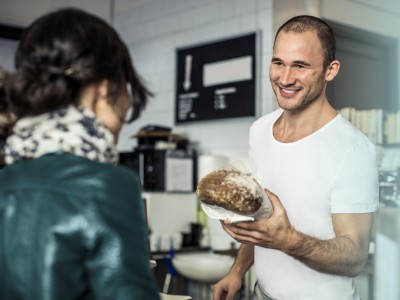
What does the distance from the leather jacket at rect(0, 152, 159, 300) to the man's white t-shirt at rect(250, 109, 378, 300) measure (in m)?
0.88

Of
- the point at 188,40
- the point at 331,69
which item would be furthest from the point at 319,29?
the point at 188,40

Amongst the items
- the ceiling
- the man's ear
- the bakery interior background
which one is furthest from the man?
the ceiling

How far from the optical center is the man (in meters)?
1.63

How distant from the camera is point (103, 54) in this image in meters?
1.03

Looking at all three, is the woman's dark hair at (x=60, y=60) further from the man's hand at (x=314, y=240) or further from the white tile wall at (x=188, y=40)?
the white tile wall at (x=188, y=40)

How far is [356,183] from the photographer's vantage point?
1.69m

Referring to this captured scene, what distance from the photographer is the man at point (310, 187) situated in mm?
1630

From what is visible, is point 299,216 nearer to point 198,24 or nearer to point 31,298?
point 31,298

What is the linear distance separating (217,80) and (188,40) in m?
0.52

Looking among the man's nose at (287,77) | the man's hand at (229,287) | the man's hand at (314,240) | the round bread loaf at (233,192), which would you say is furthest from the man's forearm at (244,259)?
the man's nose at (287,77)

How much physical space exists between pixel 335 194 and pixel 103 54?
2.99 ft

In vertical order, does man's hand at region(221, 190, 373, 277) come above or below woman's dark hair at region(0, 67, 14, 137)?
below

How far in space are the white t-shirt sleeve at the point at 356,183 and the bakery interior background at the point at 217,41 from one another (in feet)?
7.53

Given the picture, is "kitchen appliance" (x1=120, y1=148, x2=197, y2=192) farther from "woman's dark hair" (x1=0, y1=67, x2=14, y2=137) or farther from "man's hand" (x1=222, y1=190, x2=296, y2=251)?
"woman's dark hair" (x1=0, y1=67, x2=14, y2=137)
